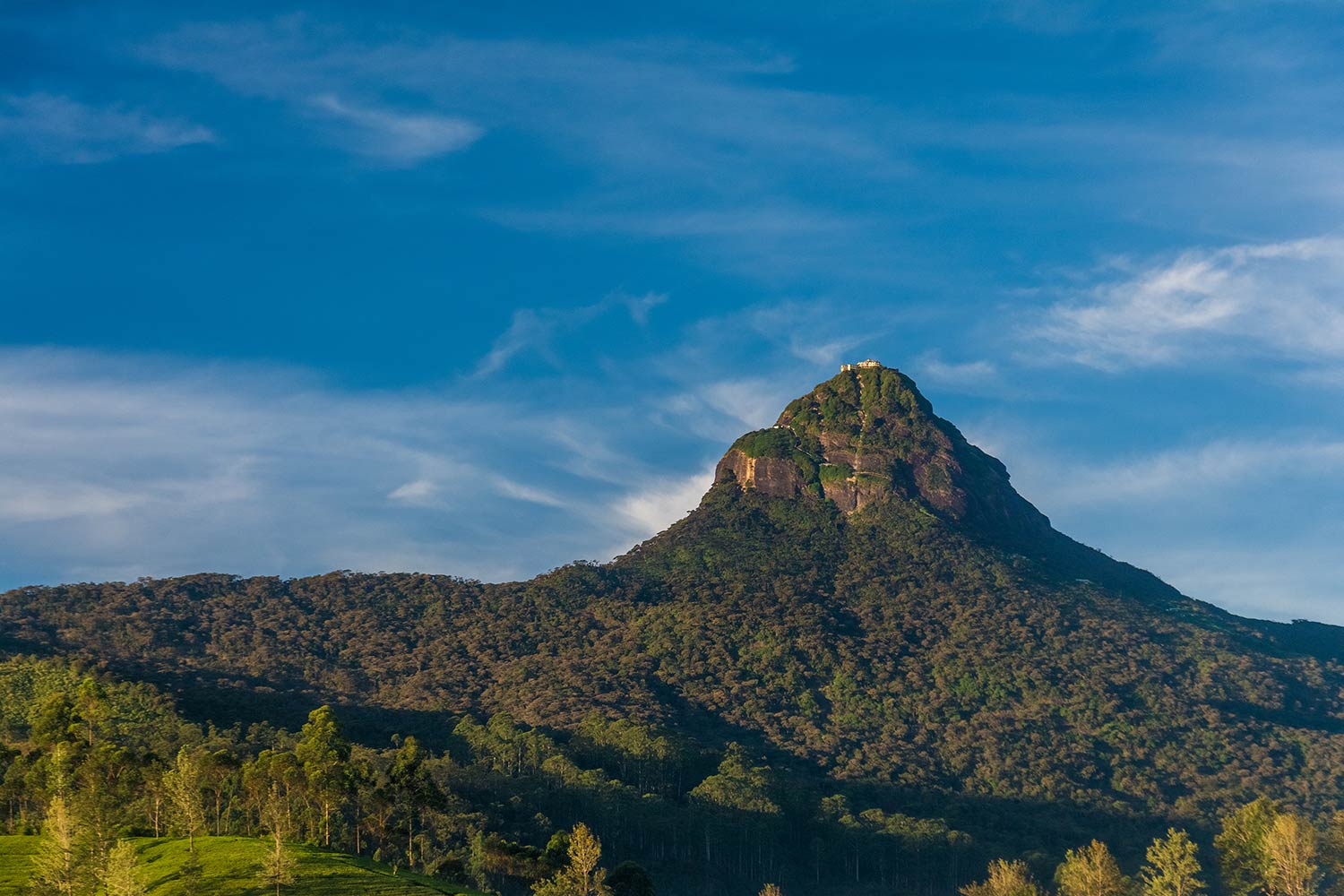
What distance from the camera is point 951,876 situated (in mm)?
130250

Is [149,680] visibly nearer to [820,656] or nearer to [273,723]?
[273,723]

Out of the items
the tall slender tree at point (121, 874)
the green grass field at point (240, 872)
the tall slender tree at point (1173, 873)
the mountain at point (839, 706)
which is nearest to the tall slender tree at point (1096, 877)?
the tall slender tree at point (1173, 873)

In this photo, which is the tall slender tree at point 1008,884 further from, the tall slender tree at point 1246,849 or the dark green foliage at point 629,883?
the dark green foliage at point 629,883

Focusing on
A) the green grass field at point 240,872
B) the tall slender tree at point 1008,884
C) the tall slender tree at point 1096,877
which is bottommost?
the tall slender tree at point 1008,884

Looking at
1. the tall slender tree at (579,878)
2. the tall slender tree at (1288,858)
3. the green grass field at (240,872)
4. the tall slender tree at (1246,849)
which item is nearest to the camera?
the green grass field at (240,872)

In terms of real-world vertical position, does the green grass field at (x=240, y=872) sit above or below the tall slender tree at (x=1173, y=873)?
above

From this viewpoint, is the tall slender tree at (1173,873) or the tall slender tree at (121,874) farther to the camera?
the tall slender tree at (1173,873)

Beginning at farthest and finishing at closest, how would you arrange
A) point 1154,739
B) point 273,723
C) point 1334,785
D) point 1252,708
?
1. point 1252,708
2. point 1154,739
3. point 1334,785
4. point 273,723

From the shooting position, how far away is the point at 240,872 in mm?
70625

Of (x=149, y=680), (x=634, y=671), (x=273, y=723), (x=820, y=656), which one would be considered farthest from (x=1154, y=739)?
(x=149, y=680)

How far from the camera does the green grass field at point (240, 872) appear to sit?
68.2m

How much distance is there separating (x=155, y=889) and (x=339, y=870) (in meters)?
10.1

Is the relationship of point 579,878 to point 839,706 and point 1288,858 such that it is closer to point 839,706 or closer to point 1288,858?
point 1288,858

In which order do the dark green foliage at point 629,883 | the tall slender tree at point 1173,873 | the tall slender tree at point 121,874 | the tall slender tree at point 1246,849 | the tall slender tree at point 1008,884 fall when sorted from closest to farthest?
the tall slender tree at point 121,874
the dark green foliage at point 629,883
the tall slender tree at point 1008,884
the tall slender tree at point 1173,873
the tall slender tree at point 1246,849
